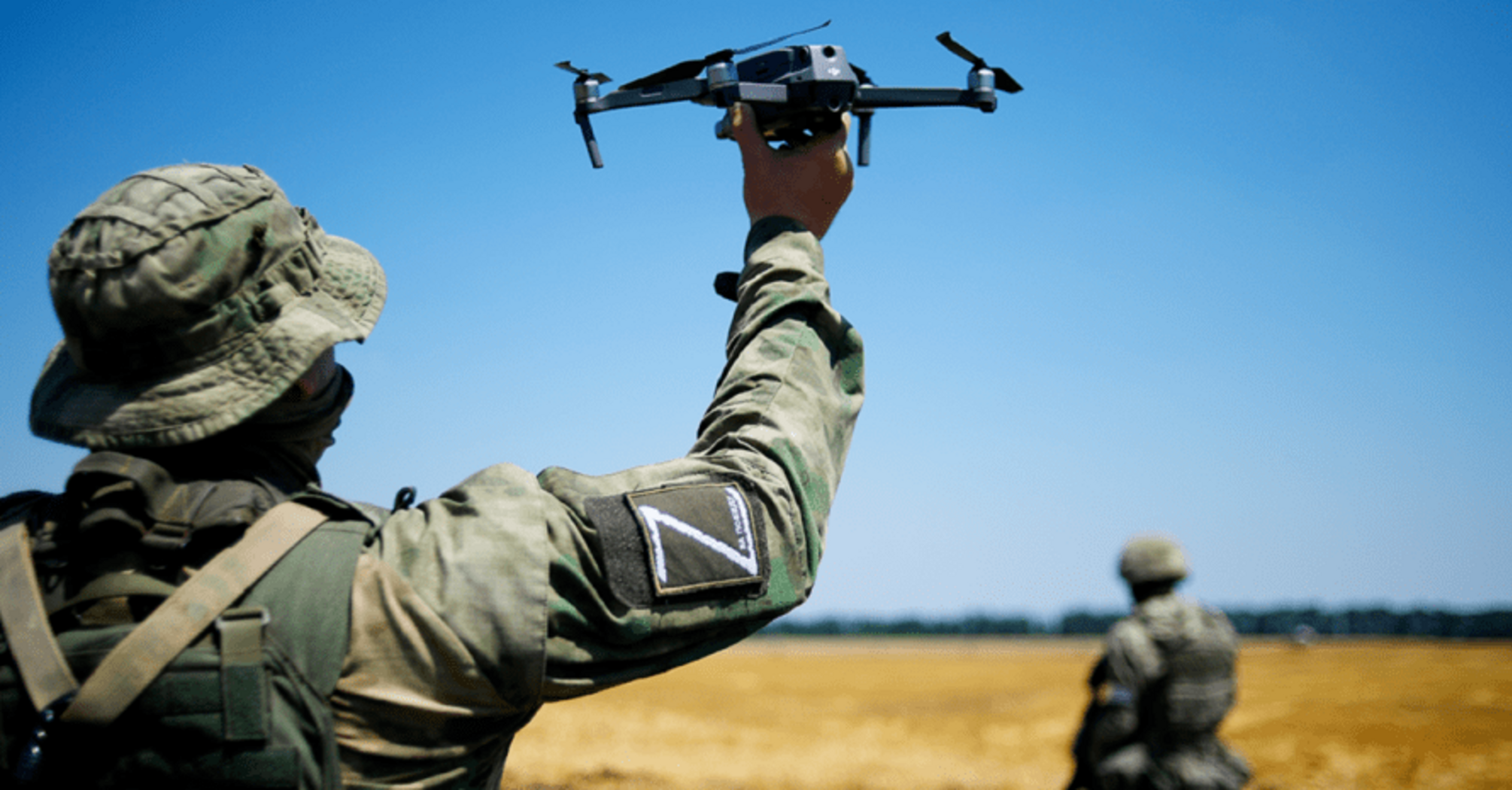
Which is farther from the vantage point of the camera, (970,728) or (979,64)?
(970,728)

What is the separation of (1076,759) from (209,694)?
706 cm

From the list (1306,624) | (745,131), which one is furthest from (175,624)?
(1306,624)

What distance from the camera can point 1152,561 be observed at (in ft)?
23.6

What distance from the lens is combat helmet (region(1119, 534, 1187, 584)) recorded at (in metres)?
7.16

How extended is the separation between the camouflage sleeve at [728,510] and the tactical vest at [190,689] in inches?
11.8

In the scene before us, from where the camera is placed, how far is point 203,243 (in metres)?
1.44

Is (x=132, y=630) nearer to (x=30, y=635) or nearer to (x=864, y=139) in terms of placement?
(x=30, y=635)

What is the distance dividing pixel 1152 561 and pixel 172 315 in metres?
6.85

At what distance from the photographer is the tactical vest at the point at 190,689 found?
127 centimetres

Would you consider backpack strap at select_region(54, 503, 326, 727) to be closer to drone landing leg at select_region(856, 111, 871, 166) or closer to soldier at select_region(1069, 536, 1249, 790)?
drone landing leg at select_region(856, 111, 871, 166)

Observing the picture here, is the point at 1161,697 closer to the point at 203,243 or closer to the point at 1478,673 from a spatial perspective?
the point at 203,243

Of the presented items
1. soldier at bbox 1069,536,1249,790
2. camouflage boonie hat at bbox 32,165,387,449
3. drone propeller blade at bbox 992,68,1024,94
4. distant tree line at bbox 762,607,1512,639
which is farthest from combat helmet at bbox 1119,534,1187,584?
distant tree line at bbox 762,607,1512,639

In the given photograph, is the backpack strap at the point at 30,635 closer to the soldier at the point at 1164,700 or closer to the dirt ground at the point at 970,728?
the soldier at the point at 1164,700

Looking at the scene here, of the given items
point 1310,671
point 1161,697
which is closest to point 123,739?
point 1161,697
